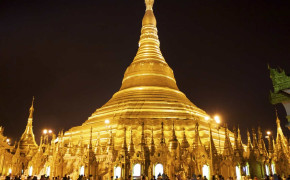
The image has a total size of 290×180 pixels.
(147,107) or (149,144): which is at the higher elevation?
(147,107)

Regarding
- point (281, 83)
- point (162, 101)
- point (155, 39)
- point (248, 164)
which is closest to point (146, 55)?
point (155, 39)

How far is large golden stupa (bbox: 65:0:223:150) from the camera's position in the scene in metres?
26.1

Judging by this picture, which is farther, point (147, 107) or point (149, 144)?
point (147, 107)

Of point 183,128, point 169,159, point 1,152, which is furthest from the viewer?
point 1,152

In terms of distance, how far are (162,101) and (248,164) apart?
10926 mm

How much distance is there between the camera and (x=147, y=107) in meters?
28.5

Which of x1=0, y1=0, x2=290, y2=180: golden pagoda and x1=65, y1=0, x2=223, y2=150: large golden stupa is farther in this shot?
x1=65, y1=0, x2=223, y2=150: large golden stupa

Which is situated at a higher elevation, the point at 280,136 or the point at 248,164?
the point at 280,136

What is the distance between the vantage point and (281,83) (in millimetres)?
12227

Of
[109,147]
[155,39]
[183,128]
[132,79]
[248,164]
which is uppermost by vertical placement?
[155,39]

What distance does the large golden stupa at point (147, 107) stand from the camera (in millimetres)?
26125

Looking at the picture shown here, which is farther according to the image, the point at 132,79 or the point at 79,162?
the point at 132,79

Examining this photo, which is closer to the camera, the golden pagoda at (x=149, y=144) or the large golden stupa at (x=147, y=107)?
the golden pagoda at (x=149, y=144)

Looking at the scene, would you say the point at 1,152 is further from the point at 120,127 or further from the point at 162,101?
the point at 162,101
